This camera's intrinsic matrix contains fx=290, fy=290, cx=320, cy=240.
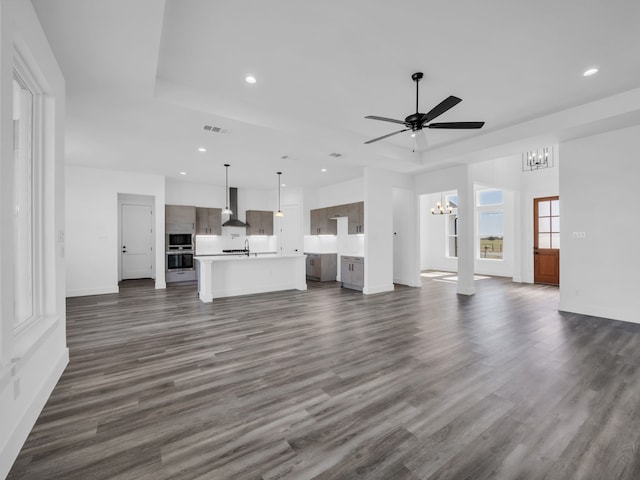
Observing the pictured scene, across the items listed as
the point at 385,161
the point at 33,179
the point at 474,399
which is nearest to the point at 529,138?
the point at 385,161

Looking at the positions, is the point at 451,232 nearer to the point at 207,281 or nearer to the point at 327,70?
the point at 207,281

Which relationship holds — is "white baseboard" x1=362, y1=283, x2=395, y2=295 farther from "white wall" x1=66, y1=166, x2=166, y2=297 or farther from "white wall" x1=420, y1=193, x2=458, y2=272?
"white wall" x1=66, y1=166, x2=166, y2=297

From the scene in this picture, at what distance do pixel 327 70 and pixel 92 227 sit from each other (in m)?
6.56

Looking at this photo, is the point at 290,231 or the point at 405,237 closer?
the point at 405,237

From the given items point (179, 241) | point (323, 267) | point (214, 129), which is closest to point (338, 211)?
point (323, 267)

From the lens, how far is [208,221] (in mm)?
8922

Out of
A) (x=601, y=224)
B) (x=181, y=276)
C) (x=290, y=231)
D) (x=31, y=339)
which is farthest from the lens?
(x=290, y=231)

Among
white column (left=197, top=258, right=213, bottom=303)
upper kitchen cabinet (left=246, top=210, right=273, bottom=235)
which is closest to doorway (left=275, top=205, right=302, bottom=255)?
upper kitchen cabinet (left=246, top=210, right=273, bottom=235)

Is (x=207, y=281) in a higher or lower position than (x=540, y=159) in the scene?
lower

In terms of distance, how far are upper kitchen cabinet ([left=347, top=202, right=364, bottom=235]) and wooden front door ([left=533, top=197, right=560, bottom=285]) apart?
4.94 metres

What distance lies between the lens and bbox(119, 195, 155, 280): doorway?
29.2ft

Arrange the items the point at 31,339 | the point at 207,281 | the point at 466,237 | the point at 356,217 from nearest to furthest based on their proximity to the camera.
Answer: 1. the point at 31,339
2. the point at 207,281
3. the point at 466,237
4. the point at 356,217

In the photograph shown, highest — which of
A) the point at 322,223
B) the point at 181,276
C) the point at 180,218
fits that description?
the point at 180,218

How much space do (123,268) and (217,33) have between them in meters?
8.50
